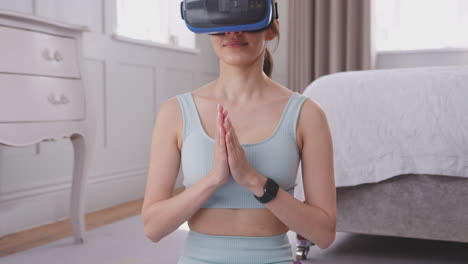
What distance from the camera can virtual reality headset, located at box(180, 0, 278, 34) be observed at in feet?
1.99

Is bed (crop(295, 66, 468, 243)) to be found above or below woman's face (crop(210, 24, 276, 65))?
below

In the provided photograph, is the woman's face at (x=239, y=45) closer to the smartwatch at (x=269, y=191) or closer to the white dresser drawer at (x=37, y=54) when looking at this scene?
the smartwatch at (x=269, y=191)

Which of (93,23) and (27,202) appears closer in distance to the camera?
(27,202)

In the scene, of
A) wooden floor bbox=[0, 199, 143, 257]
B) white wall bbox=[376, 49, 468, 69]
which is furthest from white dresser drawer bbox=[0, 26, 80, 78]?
white wall bbox=[376, 49, 468, 69]

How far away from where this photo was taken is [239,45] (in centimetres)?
71

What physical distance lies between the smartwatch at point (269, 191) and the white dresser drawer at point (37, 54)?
1387 millimetres

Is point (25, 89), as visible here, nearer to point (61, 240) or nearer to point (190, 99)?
point (61, 240)

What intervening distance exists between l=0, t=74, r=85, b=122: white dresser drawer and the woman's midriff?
1.25m

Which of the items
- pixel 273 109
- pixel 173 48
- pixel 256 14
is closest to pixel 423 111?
pixel 273 109

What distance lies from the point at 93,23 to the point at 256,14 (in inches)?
95.5

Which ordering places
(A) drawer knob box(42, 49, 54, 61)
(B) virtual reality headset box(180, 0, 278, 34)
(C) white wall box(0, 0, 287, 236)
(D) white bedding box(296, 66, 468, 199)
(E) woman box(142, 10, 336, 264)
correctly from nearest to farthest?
(B) virtual reality headset box(180, 0, 278, 34)
(E) woman box(142, 10, 336, 264)
(D) white bedding box(296, 66, 468, 199)
(A) drawer knob box(42, 49, 54, 61)
(C) white wall box(0, 0, 287, 236)

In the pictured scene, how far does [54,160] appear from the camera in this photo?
8.49 feet

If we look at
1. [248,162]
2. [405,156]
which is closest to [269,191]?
[248,162]

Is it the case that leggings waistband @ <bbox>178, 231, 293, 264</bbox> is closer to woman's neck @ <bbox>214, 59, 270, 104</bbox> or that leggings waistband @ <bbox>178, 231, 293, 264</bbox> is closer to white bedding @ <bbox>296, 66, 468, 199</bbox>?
woman's neck @ <bbox>214, 59, 270, 104</bbox>
